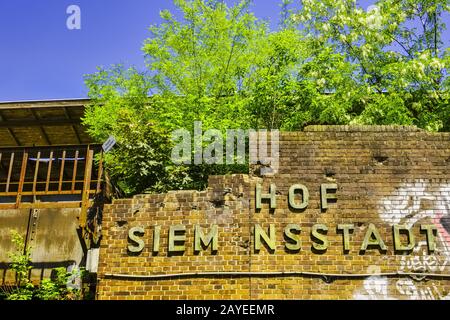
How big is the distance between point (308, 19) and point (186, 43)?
4.01m

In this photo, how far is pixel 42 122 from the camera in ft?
63.9

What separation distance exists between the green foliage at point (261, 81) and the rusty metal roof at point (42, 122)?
92.8 inches

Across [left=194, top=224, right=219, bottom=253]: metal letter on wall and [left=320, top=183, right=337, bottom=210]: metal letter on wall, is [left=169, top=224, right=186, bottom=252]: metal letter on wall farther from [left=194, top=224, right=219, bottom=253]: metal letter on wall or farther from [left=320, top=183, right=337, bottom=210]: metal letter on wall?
[left=320, top=183, right=337, bottom=210]: metal letter on wall

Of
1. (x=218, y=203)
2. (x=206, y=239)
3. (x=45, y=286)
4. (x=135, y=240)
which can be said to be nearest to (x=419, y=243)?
(x=218, y=203)

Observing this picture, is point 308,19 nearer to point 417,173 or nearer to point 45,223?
point 417,173

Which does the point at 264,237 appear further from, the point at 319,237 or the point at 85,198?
the point at 85,198

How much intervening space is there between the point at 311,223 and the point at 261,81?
5.18 m

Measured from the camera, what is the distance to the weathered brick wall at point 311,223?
8602mm

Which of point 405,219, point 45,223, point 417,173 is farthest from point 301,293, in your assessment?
point 45,223

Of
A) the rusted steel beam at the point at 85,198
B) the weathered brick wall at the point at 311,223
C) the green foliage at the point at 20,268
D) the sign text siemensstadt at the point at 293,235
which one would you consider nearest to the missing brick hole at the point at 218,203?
the weathered brick wall at the point at 311,223

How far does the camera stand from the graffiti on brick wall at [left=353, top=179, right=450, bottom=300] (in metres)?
8.52

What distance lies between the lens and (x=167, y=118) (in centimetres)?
1271

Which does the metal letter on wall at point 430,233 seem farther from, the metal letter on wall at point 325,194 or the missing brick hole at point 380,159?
the metal letter on wall at point 325,194
